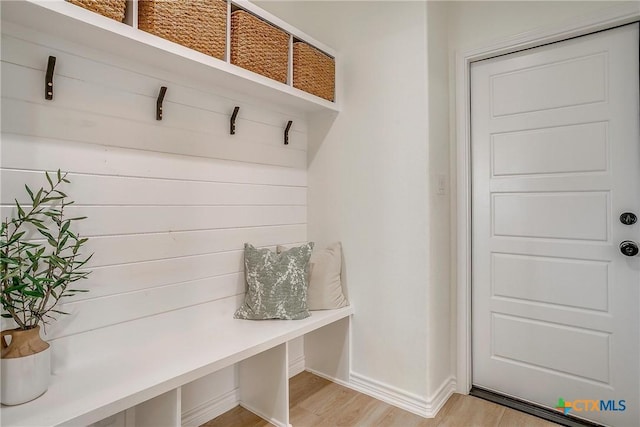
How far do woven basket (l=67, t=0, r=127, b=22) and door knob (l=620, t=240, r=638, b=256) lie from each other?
242cm

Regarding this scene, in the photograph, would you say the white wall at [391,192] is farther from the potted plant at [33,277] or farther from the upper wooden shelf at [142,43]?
the potted plant at [33,277]

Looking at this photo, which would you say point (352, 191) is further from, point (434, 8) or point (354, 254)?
point (434, 8)

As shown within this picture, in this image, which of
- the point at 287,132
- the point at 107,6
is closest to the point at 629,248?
the point at 287,132

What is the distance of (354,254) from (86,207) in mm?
1418

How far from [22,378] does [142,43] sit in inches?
47.7

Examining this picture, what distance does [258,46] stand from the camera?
1.69 meters

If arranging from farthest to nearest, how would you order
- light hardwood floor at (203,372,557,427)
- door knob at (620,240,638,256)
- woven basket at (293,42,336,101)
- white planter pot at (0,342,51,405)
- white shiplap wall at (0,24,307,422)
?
1. woven basket at (293,42,336,101)
2. light hardwood floor at (203,372,557,427)
3. door knob at (620,240,638,256)
4. white shiplap wall at (0,24,307,422)
5. white planter pot at (0,342,51,405)

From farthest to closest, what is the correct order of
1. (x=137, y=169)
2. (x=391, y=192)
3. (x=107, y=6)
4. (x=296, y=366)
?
(x=296, y=366), (x=391, y=192), (x=137, y=169), (x=107, y=6)

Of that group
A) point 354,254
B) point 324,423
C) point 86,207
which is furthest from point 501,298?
point 86,207

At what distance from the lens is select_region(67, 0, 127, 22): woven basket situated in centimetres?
115

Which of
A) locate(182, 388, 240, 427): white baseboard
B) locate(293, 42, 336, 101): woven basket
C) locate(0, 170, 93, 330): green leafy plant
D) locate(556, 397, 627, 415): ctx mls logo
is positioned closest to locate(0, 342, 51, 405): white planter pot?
locate(0, 170, 93, 330): green leafy plant

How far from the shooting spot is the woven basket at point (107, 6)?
3.78 ft

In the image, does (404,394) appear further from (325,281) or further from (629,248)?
(629,248)

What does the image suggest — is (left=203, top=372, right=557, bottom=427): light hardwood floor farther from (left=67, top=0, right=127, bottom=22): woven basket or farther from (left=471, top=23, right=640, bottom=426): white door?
(left=67, top=0, right=127, bottom=22): woven basket
